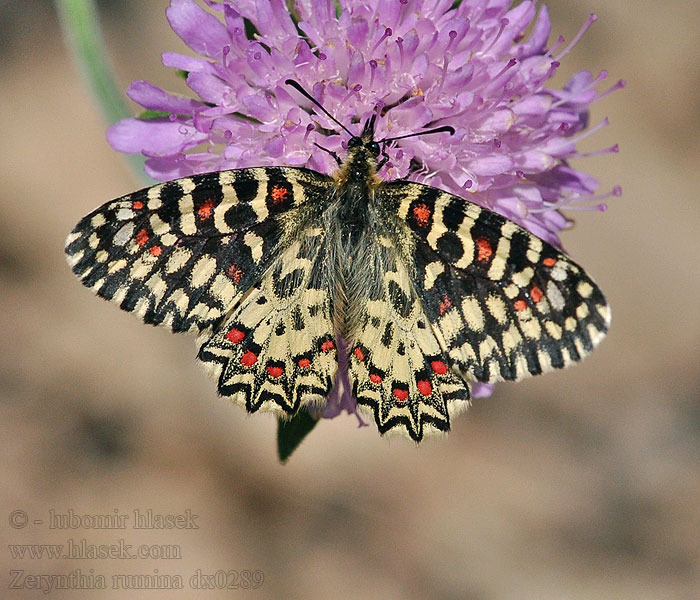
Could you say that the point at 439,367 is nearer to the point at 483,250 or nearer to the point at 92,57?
the point at 483,250

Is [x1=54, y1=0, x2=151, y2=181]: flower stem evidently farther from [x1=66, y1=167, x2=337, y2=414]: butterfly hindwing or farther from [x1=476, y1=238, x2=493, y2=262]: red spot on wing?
[x1=476, y1=238, x2=493, y2=262]: red spot on wing

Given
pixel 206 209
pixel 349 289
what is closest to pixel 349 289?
pixel 349 289

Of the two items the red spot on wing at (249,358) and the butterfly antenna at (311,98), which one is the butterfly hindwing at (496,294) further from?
the red spot on wing at (249,358)

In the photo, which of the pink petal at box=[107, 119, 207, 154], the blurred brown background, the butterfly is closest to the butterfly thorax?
the butterfly

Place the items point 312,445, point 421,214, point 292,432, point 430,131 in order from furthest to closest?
point 312,445, point 292,432, point 430,131, point 421,214

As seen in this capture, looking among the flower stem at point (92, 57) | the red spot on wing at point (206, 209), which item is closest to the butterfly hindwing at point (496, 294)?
the red spot on wing at point (206, 209)
